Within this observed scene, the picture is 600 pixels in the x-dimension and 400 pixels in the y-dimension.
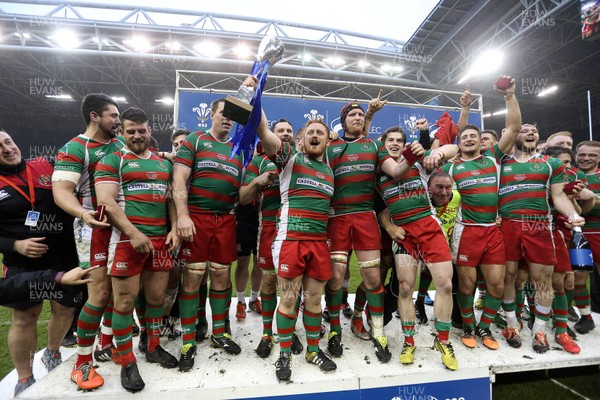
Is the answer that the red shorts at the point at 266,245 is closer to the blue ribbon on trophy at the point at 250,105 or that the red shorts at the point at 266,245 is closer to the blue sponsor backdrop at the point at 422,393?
the blue ribbon on trophy at the point at 250,105

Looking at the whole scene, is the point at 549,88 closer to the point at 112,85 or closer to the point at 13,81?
the point at 112,85

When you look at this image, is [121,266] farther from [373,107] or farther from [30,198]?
[373,107]

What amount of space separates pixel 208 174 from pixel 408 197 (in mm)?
2141

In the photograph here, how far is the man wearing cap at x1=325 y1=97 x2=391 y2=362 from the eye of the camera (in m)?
3.06

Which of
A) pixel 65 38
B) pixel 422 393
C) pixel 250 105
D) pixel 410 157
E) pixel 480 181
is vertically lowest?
pixel 422 393

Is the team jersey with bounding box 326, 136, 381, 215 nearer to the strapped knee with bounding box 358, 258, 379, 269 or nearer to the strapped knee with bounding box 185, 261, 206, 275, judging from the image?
the strapped knee with bounding box 358, 258, 379, 269

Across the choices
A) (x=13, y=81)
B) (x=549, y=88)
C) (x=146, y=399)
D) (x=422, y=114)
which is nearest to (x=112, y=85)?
(x=13, y=81)

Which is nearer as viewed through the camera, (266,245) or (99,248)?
(99,248)

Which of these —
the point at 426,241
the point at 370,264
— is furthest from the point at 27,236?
the point at 426,241

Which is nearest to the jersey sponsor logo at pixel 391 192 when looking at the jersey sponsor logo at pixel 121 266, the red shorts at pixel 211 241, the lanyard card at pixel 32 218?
the red shorts at pixel 211 241

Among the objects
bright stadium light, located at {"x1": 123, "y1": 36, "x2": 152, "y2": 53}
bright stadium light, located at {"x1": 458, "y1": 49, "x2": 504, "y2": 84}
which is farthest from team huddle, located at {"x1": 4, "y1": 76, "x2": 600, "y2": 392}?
bright stadium light, located at {"x1": 123, "y1": 36, "x2": 152, "y2": 53}

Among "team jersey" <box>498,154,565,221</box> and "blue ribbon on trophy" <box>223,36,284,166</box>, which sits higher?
"blue ribbon on trophy" <box>223,36,284,166</box>

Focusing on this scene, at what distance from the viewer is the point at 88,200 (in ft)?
9.32

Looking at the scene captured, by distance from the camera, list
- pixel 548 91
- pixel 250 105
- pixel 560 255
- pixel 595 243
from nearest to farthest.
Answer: pixel 250 105 → pixel 560 255 → pixel 595 243 → pixel 548 91
